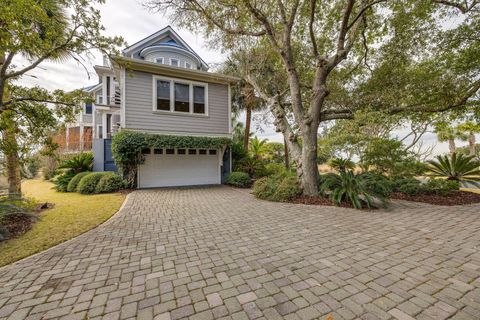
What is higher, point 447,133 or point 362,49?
point 362,49

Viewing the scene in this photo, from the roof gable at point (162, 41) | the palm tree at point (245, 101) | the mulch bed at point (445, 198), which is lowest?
the mulch bed at point (445, 198)

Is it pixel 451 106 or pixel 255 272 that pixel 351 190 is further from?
pixel 255 272

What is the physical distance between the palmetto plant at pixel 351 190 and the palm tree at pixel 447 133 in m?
6.01

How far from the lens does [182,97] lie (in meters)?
10.4

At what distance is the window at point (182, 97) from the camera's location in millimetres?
10336

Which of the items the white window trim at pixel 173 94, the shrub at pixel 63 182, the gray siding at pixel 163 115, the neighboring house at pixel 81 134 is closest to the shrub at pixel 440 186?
the gray siding at pixel 163 115

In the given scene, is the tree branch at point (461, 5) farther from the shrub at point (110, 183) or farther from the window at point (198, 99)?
the shrub at point (110, 183)

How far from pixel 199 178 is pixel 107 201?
4.79m

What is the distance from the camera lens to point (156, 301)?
2129 millimetres

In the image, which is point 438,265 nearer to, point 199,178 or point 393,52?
point 393,52

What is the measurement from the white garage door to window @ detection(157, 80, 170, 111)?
218 cm

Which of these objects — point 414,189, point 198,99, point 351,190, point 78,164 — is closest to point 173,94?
point 198,99

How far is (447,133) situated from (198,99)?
645 inches

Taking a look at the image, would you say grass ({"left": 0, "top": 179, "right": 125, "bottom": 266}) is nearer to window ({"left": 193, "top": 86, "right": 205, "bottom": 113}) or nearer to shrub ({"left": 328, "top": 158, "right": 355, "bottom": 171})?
window ({"left": 193, "top": 86, "right": 205, "bottom": 113})
